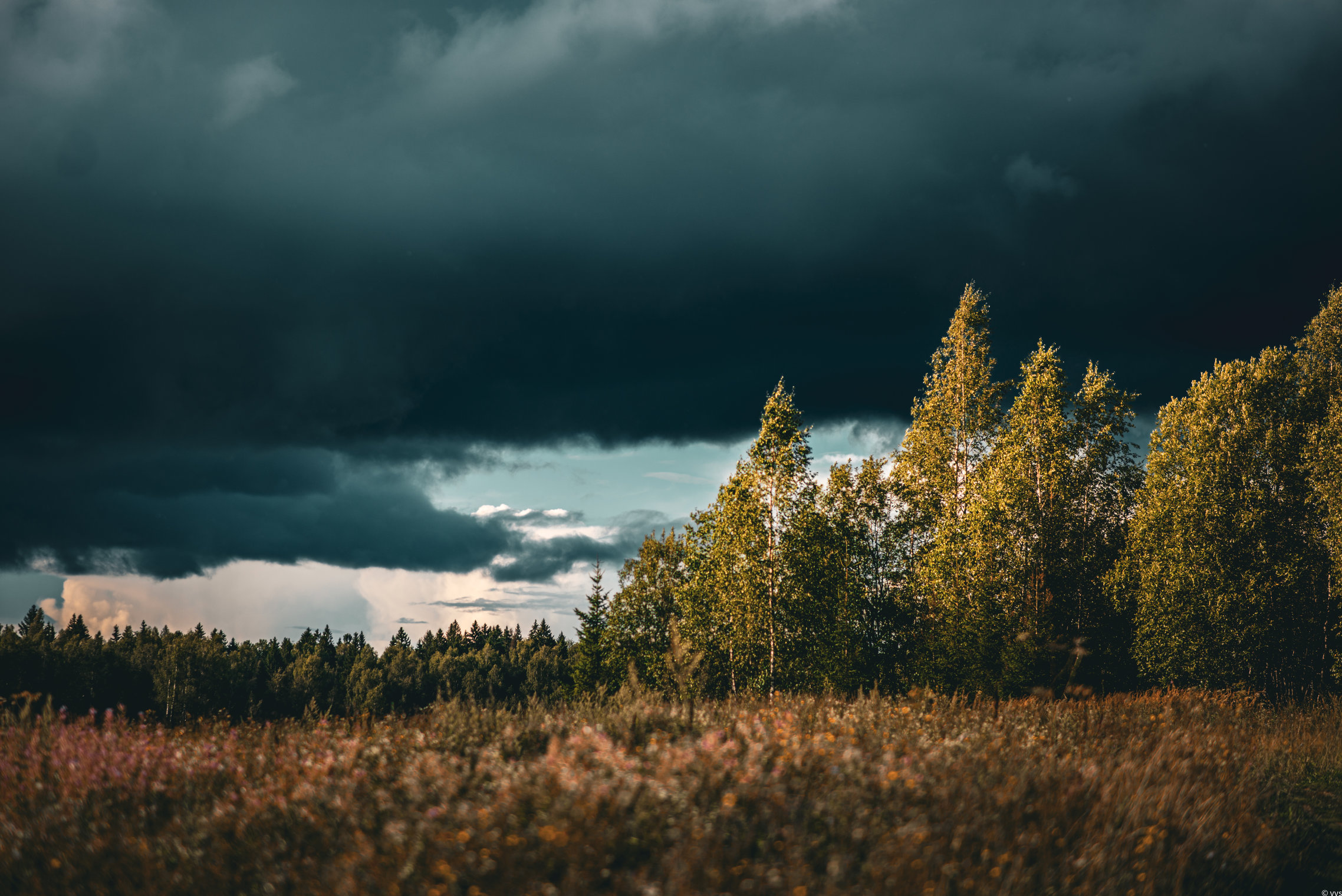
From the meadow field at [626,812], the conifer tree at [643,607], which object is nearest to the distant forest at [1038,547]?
the conifer tree at [643,607]

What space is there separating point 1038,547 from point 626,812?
21534mm

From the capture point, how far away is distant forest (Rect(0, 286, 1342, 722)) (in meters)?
20.9

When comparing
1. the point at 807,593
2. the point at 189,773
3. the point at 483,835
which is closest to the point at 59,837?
the point at 189,773

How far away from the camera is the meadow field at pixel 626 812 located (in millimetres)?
4844

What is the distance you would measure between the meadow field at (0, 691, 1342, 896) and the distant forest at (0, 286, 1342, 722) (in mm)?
11493

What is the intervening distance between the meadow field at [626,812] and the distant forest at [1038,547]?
37.7 feet

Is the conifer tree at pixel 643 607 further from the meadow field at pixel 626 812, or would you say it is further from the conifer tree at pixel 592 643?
the meadow field at pixel 626 812

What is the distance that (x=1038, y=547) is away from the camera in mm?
23188

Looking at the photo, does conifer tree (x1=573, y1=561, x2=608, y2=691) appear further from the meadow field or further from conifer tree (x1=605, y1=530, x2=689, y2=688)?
the meadow field

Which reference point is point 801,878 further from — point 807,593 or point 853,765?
point 807,593

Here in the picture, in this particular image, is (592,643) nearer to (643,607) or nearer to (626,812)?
(643,607)

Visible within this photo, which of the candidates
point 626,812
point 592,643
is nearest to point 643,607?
point 592,643

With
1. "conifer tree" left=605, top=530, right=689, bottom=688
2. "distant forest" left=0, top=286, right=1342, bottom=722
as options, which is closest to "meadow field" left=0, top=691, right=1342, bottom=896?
"distant forest" left=0, top=286, right=1342, bottom=722

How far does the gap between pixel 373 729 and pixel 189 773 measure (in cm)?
219
